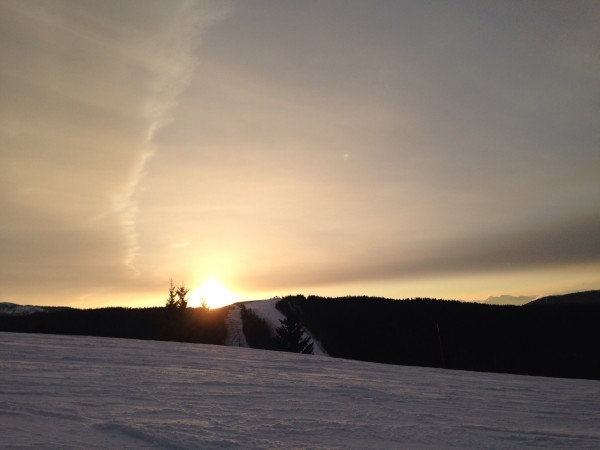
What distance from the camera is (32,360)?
628 centimetres

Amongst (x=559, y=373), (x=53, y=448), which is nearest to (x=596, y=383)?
(x=53, y=448)

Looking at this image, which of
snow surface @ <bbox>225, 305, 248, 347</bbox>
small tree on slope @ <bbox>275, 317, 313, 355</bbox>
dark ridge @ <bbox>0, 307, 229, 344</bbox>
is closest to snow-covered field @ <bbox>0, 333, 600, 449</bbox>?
dark ridge @ <bbox>0, 307, 229, 344</bbox>

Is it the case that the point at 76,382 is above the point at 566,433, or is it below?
above

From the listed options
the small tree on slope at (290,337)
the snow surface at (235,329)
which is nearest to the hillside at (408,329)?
the snow surface at (235,329)

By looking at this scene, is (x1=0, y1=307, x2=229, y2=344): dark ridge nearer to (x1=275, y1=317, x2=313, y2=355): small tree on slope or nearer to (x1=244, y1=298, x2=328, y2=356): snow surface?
(x1=244, y1=298, x2=328, y2=356): snow surface

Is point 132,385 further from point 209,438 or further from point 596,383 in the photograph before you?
point 596,383

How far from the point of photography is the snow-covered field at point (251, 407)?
3.34 metres

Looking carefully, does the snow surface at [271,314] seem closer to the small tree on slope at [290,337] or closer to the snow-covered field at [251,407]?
the small tree on slope at [290,337]

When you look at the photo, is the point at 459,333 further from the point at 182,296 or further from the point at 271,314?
the point at 182,296

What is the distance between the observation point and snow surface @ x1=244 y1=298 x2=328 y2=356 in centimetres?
6839

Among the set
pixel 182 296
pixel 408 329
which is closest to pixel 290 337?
pixel 182 296

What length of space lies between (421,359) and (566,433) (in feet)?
224

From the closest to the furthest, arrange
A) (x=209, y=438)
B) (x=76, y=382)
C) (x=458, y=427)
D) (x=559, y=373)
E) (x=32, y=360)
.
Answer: (x=209, y=438), (x=458, y=427), (x=76, y=382), (x=32, y=360), (x=559, y=373)

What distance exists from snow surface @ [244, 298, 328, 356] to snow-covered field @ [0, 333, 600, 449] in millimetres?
58721
